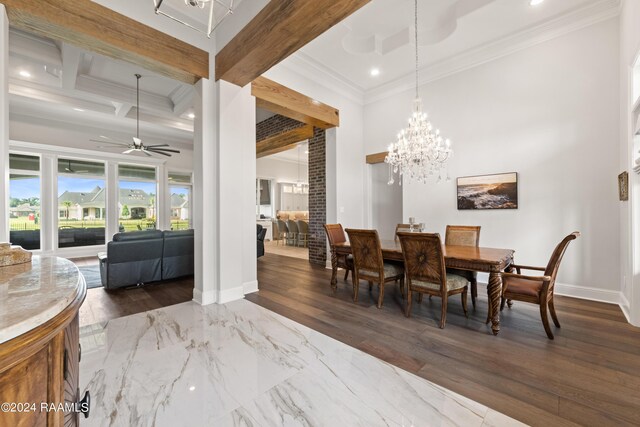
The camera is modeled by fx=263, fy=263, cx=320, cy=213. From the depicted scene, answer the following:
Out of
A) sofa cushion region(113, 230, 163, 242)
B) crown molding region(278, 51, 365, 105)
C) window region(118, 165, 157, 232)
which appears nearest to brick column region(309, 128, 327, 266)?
crown molding region(278, 51, 365, 105)

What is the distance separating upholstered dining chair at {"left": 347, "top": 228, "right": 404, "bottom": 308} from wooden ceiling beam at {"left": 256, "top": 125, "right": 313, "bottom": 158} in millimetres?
3200

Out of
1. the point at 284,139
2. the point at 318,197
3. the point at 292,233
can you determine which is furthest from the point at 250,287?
the point at 292,233

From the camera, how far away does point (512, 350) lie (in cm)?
219

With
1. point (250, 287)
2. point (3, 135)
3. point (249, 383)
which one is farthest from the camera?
point (250, 287)

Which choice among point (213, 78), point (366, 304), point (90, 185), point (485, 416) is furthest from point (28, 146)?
point (485, 416)

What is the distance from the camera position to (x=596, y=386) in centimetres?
175

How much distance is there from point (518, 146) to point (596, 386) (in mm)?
3247

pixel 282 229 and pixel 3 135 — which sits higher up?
pixel 3 135

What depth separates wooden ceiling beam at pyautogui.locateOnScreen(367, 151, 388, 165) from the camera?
5465mm

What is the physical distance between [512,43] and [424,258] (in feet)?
12.2

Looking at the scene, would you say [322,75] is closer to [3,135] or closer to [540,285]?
[3,135]

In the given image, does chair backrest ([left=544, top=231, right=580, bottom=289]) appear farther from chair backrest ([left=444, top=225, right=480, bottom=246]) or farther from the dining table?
chair backrest ([left=444, top=225, right=480, bottom=246])

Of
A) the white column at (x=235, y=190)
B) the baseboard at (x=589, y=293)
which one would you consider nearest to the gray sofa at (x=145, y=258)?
the white column at (x=235, y=190)

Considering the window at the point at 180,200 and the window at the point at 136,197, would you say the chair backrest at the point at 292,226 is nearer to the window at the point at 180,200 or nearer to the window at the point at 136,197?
the window at the point at 180,200
